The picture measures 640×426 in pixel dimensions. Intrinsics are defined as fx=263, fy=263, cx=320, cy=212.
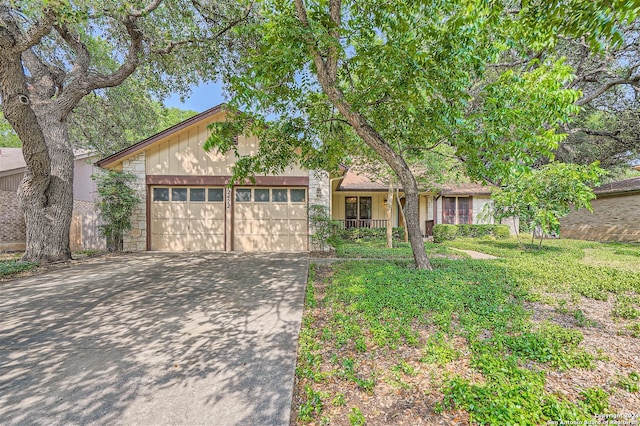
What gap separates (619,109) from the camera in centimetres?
1163

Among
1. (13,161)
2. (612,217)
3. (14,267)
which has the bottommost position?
(14,267)

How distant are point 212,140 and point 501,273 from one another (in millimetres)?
6164

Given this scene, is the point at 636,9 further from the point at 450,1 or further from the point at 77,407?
the point at 77,407

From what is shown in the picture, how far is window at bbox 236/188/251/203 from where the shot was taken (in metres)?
9.15

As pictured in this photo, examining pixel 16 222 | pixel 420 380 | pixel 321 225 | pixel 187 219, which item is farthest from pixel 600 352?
pixel 16 222

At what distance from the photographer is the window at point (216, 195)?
9.12 metres

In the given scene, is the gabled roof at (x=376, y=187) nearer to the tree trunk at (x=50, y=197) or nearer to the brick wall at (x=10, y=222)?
the tree trunk at (x=50, y=197)

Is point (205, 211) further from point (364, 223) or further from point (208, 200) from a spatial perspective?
point (364, 223)

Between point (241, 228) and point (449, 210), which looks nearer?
point (241, 228)

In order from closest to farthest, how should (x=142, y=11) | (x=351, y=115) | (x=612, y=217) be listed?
(x=351, y=115), (x=142, y=11), (x=612, y=217)

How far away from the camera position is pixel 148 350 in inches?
107

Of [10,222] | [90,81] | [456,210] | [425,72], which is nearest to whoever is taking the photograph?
[425,72]

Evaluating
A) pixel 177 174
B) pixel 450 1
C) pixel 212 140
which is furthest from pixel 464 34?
pixel 177 174

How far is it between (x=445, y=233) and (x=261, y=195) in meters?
8.93
